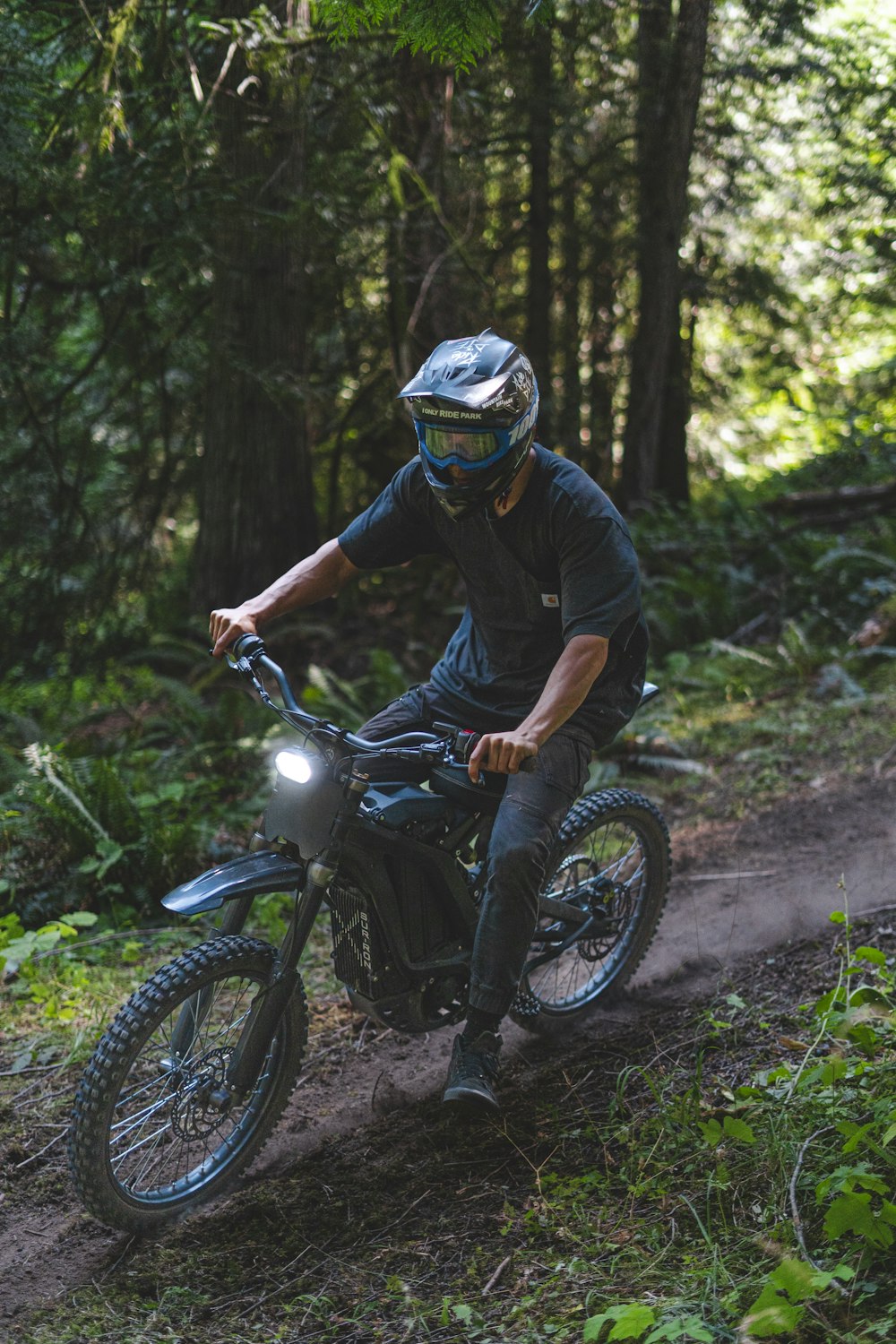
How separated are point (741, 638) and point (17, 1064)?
774 centimetres

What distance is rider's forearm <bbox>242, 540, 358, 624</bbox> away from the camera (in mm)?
3902

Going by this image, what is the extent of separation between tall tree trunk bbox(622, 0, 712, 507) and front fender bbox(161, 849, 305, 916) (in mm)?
8517

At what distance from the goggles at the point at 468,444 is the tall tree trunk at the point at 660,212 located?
739cm

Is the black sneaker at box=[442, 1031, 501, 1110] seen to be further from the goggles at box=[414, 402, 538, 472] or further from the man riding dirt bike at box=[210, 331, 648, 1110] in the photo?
the goggles at box=[414, 402, 538, 472]

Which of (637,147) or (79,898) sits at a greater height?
(637,147)

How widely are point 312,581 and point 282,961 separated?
1.39 m

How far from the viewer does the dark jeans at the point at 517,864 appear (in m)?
3.56

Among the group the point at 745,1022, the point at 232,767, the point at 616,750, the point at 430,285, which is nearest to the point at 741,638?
the point at 616,750

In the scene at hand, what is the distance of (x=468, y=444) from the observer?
11.3 feet

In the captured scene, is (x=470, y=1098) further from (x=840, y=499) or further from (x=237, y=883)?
(x=840, y=499)

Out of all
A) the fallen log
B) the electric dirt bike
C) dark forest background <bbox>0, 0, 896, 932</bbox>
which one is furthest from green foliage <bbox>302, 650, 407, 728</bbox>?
the fallen log

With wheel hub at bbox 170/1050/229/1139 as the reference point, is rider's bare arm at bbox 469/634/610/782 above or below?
above

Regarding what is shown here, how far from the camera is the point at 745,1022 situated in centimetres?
416

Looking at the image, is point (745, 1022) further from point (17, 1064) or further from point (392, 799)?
point (17, 1064)
